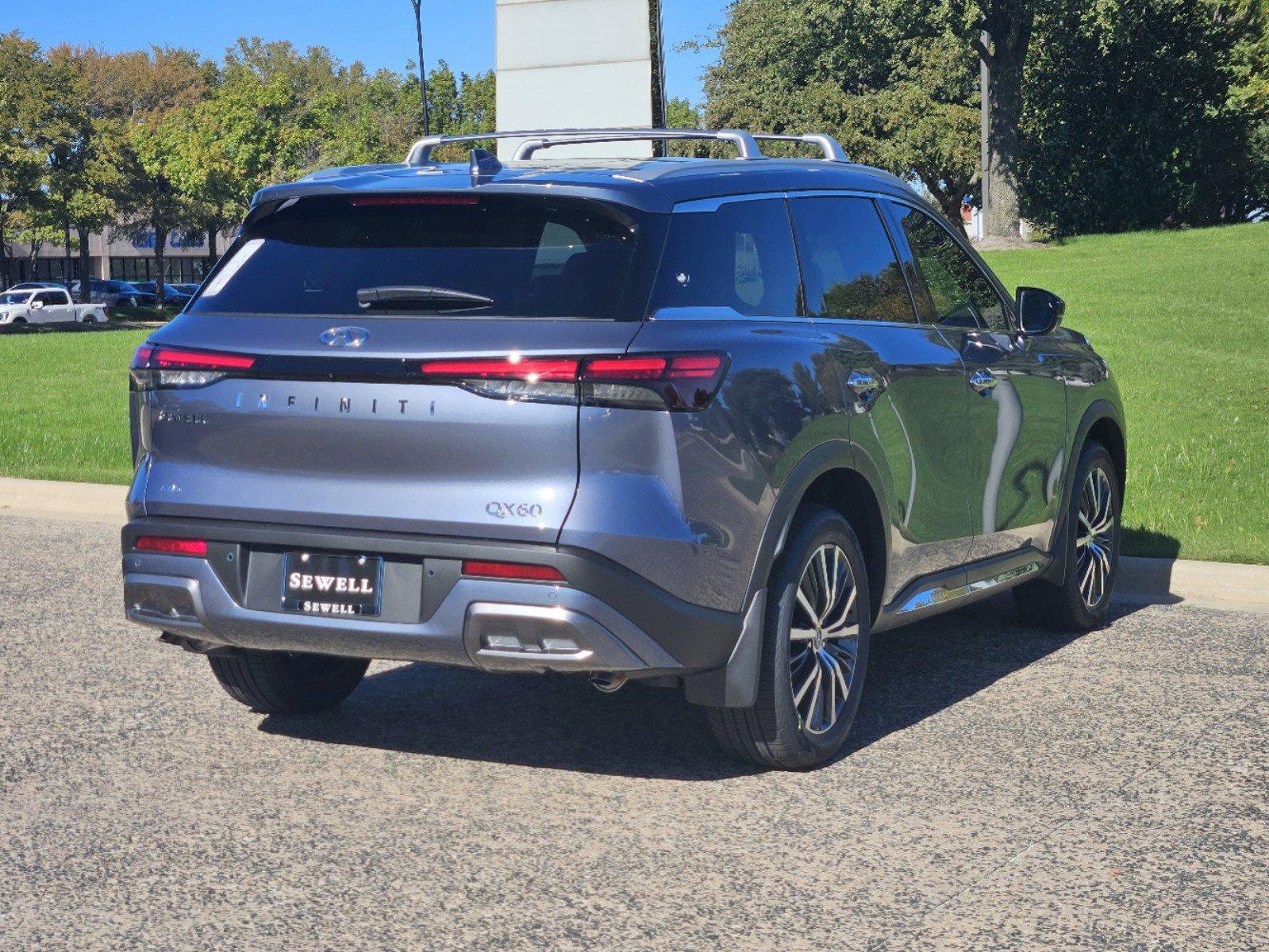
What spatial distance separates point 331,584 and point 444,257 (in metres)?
0.99

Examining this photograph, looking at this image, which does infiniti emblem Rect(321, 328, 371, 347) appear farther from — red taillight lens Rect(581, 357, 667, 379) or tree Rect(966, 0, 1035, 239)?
tree Rect(966, 0, 1035, 239)

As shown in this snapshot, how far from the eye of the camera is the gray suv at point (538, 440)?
436 cm

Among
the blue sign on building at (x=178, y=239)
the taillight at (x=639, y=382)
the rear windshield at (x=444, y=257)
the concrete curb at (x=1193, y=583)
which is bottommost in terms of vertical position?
the concrete curb at (x=1193, y=583)

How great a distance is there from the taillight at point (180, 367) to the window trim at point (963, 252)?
2.62 metres

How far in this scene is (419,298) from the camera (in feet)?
15.1

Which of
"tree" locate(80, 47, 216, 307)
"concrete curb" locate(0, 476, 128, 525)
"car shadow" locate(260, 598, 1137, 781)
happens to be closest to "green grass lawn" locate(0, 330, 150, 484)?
"concrete curb" locate(0, 476, 128, 525)

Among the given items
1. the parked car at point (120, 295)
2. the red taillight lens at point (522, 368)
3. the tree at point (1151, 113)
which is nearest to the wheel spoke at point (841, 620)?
the red taillight lens at point (522, 368)

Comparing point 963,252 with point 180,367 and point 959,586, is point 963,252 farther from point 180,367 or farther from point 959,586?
point 180,367

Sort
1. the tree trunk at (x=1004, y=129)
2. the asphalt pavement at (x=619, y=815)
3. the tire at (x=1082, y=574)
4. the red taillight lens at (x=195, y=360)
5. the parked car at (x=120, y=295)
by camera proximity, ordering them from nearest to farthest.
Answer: the asphalt pavement at (x=619, y=815), the red taillight lens at (x=195, y=360), the tire at (x=1082, y=574), the tree trunk at (x=1004, y=129), the parked car at (x=120, y=295)

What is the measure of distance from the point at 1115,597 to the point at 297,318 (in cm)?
518

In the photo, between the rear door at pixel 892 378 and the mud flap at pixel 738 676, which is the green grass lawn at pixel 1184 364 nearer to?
the rear door at pixel 892 378

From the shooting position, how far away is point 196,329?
15.7 ft

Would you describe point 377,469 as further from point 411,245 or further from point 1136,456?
point 1136,456

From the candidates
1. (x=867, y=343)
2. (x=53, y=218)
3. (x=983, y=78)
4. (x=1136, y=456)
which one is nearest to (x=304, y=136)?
(x=53, y=218)
